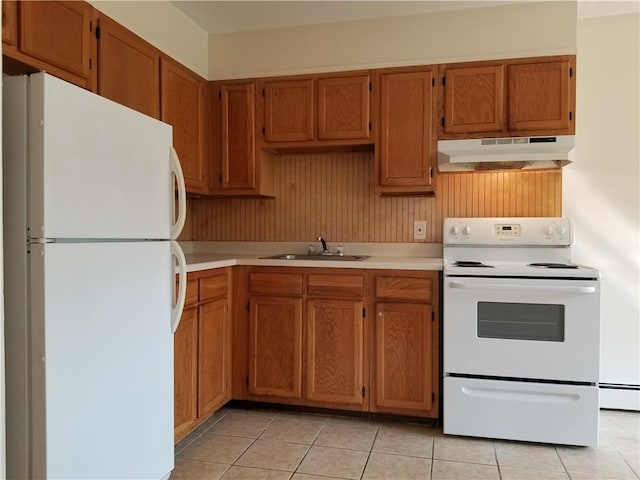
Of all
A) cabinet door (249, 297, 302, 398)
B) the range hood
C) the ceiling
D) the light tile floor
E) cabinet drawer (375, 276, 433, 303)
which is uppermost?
the ceiling

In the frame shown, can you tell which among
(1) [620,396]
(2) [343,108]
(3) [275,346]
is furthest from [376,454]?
(2) [343,108]

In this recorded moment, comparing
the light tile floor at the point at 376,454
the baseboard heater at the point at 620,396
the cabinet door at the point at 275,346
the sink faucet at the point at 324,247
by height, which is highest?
the sink faucet at the point at 324,247

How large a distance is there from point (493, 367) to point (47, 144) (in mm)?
2152

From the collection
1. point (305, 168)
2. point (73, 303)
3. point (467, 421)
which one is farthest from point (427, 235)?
point (73, 303)

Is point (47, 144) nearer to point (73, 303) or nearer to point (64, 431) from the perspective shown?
point (73, 303)

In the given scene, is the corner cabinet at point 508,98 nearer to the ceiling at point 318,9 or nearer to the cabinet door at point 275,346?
the ceiling at point 318,9

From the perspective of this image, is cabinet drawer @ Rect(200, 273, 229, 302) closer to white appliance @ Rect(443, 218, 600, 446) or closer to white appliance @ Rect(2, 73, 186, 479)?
white appliance @ Rect(2, 73, 186, 479)

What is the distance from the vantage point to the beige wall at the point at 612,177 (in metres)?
2.78

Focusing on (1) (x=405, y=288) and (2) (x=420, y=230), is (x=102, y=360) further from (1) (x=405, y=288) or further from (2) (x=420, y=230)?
(2) (x=420, y=230)

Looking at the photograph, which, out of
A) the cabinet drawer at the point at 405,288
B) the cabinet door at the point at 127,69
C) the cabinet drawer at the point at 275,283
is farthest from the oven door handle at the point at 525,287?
the cabinet door at the point at 127,69

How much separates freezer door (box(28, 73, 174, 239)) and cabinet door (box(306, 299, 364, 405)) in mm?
1130

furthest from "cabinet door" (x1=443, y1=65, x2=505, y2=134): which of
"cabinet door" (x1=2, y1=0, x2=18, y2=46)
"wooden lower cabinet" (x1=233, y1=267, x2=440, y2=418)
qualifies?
"cabinet door" (x1=2, y1=0, x2=18, y2=46)

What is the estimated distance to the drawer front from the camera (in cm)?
221

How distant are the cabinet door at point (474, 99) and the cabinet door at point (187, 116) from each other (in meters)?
1.51
